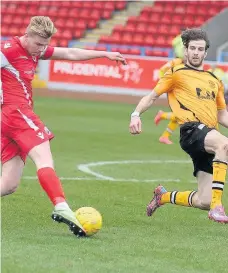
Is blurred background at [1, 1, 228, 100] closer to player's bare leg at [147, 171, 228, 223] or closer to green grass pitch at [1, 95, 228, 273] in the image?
green grass pitch at [1, 95, 228, 273]

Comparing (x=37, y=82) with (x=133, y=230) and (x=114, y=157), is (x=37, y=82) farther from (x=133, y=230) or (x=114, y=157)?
(x=133, y=230)

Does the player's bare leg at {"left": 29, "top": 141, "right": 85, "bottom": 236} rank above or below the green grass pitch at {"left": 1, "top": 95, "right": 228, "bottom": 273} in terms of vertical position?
above

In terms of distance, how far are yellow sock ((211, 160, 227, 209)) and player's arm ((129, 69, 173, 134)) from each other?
862 mm

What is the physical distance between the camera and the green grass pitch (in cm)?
668

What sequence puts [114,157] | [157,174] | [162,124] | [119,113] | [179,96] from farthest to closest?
1. [119,113]
2. [162,124]
3. [114,157]
4. [157,174]
5. [179,96]

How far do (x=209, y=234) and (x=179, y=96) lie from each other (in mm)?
1508

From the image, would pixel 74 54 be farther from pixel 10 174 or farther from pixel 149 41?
pixel 149 41

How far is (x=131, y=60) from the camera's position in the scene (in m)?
26.8

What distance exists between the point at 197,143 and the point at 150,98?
64cm

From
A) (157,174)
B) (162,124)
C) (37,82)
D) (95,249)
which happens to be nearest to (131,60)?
(37,82)

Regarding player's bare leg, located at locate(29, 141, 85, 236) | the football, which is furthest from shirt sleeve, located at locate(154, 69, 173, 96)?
the football

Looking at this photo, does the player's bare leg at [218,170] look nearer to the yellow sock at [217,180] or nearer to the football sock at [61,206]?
the yellow sock at [217,180]

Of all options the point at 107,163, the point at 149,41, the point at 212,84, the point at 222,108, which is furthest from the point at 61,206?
the point at 149,41

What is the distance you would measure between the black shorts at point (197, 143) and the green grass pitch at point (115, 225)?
0.58 m
